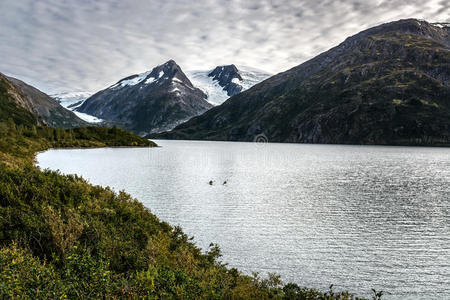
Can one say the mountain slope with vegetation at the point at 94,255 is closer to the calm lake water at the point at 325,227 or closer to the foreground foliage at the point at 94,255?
the foreground foliage at the point at 94,255

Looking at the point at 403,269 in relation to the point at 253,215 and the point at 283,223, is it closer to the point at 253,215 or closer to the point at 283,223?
the point at 283,223

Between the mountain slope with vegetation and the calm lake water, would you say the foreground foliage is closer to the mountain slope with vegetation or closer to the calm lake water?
the mountain slope with vegetation

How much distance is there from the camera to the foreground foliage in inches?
345

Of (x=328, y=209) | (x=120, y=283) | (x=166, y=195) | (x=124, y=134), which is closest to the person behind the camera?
(x=120, y=283)

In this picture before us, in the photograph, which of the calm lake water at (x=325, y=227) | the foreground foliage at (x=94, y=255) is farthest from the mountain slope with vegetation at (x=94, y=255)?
the calm lake water at (x=325, y=227)

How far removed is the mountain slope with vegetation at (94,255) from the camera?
8.75m

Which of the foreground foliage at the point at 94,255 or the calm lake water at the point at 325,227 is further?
the calm lake water at the point at 325,227

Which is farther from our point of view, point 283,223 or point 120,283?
point 283,223

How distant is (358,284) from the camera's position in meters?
Answer: 15.7

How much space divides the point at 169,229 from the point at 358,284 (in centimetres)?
1236

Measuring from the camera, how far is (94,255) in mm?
13094

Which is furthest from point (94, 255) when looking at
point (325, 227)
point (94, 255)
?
point (325, 227)

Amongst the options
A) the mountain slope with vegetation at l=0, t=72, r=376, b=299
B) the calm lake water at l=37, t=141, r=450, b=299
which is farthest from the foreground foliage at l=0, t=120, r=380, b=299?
the calm lake water at l=37, t=141, r=450, b=299

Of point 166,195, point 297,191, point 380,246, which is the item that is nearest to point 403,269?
point 380,246
